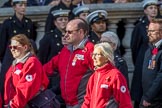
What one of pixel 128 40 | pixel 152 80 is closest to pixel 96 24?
pixel 128 40

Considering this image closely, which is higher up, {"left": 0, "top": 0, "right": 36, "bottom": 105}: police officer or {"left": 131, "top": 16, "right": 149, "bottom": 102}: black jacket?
{"left": 0, "top": 0, "right": 36, "bottom": 105}: police officer

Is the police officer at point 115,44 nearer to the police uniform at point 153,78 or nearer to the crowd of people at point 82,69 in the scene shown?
the crowd of people at point 82,69

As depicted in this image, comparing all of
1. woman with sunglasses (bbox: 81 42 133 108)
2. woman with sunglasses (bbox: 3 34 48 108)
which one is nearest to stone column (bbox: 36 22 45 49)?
woman with sunglasses (bbox: 3 34 48 108)

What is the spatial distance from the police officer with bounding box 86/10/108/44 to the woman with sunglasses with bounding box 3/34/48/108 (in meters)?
1.50

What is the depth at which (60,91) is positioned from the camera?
372 inches

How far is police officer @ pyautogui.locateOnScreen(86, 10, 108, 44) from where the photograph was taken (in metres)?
10.2

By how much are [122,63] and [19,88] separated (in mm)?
1522

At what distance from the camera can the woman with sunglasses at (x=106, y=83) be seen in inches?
320

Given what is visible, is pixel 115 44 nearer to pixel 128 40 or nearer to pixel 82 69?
pixel 82 69

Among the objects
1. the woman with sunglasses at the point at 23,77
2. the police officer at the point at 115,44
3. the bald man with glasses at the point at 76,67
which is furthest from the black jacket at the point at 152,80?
the woman with sunglasses at the point at 23,77

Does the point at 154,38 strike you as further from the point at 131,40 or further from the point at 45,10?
the point at 45,10

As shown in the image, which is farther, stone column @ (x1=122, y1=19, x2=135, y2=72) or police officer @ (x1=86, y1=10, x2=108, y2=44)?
stone column @ (x1=122, y1=19, x2=135, y2=72)

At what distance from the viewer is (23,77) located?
8.68m

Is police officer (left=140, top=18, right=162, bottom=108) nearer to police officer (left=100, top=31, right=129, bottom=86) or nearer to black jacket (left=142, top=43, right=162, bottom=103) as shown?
black jacket (left=142, top=43, right=162, bottom=103)
